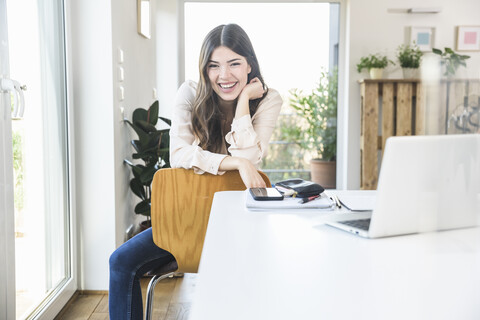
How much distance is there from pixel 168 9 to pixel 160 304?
294 cm

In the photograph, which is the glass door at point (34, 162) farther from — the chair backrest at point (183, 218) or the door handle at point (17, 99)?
the chair backrest at point (183, 218)

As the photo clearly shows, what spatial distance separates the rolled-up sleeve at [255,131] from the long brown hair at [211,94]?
7cm

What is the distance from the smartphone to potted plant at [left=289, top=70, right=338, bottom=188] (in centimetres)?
342

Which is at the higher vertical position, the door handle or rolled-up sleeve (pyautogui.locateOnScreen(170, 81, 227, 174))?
the door handle

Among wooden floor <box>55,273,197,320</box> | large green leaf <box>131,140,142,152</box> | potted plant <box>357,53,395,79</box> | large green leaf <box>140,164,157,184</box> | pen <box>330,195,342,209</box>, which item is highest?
potted plant <box>357,53,395,79</box>

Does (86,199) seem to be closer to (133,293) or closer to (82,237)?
(82,237)

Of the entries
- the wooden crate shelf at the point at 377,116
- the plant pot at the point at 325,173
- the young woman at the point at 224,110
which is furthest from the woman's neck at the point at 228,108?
the plant pot at the point at 325,173

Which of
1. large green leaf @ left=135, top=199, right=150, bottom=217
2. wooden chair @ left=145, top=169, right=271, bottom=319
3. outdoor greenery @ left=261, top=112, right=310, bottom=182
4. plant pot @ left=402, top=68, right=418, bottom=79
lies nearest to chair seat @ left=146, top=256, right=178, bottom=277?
wooden chair @ left=145, top=169, right=271, bottom=319

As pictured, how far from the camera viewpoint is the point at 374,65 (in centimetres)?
416

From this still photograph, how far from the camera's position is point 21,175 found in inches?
68.4

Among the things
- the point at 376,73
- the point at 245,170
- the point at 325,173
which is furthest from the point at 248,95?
the point at 325,173

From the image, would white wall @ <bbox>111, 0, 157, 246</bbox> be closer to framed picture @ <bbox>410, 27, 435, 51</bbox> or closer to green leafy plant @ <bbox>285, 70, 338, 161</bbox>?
green leafy plant @ <bbox>285, 70, 338, 161</bbox>

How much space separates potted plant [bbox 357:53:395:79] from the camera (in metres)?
4.14

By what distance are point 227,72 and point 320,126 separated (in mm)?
2869
